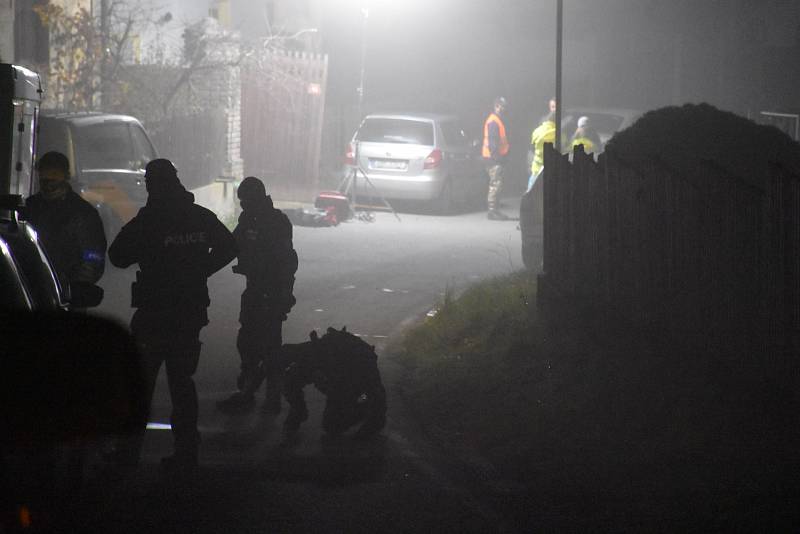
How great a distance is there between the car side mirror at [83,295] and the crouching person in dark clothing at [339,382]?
1862 mm

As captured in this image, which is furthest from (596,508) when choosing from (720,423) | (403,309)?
(403,309)

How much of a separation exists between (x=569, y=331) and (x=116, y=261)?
396 cm

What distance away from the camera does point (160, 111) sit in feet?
65.9

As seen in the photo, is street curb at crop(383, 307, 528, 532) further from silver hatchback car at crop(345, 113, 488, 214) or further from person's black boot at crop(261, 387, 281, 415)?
silver hatchback car at crop(345, 113, 488, 214)

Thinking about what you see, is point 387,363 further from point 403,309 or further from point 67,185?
point 67,185

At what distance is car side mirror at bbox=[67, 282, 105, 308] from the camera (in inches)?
245

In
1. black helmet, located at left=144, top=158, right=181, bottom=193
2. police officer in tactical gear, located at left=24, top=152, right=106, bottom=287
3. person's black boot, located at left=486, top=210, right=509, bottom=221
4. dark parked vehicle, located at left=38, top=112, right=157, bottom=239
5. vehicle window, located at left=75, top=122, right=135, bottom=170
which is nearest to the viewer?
black helmet, located at left=144, top=158, right=181, bottom=193

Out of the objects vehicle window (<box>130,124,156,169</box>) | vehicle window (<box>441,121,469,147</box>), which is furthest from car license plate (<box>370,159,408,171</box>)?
vehicle window (<box>130,124,156,169</box>)

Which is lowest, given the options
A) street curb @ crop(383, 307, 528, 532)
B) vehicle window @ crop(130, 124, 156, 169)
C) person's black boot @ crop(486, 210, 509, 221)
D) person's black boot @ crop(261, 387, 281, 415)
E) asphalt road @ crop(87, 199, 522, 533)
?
street curb @ crop(383, 307, 528, 532)

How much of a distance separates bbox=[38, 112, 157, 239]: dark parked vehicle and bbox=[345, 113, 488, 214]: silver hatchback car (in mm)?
7422

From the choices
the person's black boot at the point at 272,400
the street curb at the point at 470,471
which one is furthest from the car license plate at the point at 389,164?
the person's black boot at the point at 272,400

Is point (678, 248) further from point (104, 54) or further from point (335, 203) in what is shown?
point (335, 203)

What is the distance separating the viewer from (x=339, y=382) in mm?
7938

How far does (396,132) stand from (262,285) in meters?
14.2
